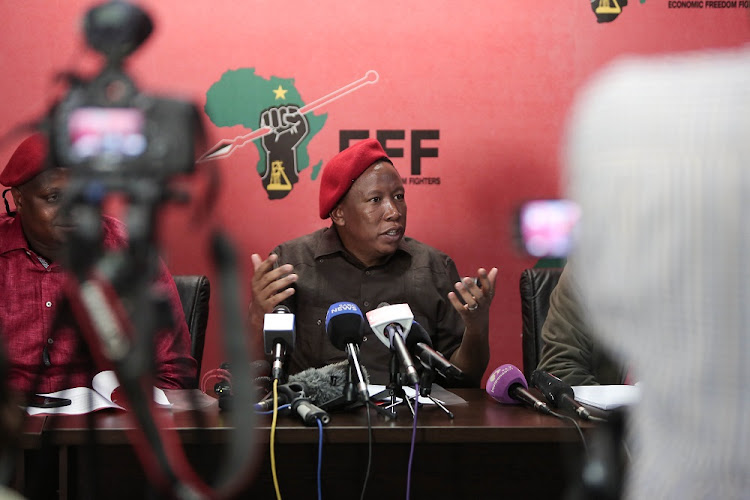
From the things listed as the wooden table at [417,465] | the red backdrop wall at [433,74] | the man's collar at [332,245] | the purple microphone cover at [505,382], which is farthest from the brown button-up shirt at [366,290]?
the purple microphone cover at [505,382]

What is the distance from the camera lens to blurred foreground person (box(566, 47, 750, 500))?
55 cm

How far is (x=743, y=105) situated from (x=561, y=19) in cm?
278

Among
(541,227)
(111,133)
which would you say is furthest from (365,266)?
(111,133)

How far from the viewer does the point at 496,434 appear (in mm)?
1652

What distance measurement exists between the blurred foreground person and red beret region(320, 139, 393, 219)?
217cm

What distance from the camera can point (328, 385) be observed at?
1785 millimetres

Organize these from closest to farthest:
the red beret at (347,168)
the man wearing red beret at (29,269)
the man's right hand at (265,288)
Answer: the man wearing red beret at (29,269) < the man's right hand at (265,288) < the red beret at (347,168)

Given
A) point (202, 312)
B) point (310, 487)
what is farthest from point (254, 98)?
point (310, 487)

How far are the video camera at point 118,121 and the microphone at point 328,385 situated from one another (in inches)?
47.6

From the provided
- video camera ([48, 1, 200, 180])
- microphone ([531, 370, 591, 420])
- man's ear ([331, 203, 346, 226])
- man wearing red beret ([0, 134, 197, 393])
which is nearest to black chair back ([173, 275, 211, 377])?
man wearing red beret ([0, 134, 197, 393])

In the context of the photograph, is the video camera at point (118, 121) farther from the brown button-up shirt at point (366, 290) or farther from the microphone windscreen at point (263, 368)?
the brown button-up shirt at point (366, 290)

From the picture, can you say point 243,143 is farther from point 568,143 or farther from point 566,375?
point 568,143

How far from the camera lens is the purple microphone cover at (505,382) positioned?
1.88m

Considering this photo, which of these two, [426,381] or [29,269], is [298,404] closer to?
[426,381]
